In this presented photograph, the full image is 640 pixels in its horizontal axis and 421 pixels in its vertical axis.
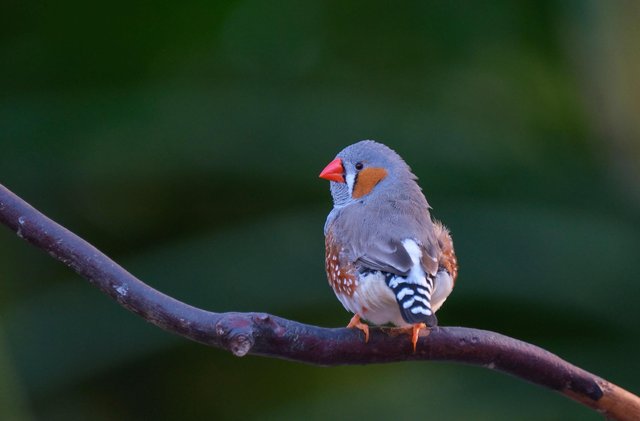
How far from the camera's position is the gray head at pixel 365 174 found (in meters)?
2.83

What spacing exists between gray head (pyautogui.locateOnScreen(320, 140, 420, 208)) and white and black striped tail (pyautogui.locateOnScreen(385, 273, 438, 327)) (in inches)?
22.6

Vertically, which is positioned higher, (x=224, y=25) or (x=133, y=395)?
(x=224, y=25)

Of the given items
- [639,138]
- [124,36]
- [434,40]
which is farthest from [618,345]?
[124,36]

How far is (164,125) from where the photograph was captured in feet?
11.3

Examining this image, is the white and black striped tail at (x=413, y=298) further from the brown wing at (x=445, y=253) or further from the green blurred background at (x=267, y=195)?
the green blurred background at (x=267, y=195)

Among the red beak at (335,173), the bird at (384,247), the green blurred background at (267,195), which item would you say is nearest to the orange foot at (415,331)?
the bird at (384,247)

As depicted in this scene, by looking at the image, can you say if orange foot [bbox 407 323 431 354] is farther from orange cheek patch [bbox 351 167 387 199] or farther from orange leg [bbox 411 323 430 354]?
orange cheek patch [bbox 351 167 387 199]

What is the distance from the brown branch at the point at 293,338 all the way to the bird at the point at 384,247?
6cm

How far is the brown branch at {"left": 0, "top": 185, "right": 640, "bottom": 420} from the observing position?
1.78m

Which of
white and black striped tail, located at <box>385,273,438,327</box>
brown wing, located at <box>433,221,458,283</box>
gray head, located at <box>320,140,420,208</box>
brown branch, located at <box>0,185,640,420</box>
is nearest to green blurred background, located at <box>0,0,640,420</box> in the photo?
gray head, located at <box>320,140,420,208</box>

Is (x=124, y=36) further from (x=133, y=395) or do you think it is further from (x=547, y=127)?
(x=547, y=127)

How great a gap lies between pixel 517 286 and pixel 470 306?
18cm

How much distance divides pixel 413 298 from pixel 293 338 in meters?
0.38

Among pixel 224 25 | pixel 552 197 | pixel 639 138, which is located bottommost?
pixel 552 197
